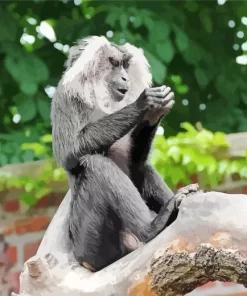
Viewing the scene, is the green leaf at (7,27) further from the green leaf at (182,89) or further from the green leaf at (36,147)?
the green leaf at (182,89)

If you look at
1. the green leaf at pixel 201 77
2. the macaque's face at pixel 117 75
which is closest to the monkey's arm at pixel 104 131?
the macaque's face at pixel 117 75

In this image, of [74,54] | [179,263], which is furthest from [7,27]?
[179,263]

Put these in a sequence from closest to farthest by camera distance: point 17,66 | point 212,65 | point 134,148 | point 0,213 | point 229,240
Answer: point 229,240 → point 134,148 → point 0,213 → point 17,66 → point 212,65

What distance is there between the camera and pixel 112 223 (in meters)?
1.14

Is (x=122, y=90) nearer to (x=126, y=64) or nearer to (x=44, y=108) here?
(x=126, y=64)

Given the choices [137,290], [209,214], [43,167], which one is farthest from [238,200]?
[43,167]

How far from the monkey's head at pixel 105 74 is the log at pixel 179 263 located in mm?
275

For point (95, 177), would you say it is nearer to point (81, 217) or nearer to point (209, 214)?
point (81, 217)

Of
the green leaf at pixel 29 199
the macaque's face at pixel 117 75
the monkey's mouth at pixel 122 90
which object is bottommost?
Result: the green leaf at pixel 29 199

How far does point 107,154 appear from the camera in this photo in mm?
1195

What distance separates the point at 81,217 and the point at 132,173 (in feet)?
0.48

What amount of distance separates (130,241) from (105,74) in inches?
12.7

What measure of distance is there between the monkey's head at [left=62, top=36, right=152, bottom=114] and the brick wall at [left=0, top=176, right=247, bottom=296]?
677mm

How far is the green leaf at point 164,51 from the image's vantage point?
2432mm
